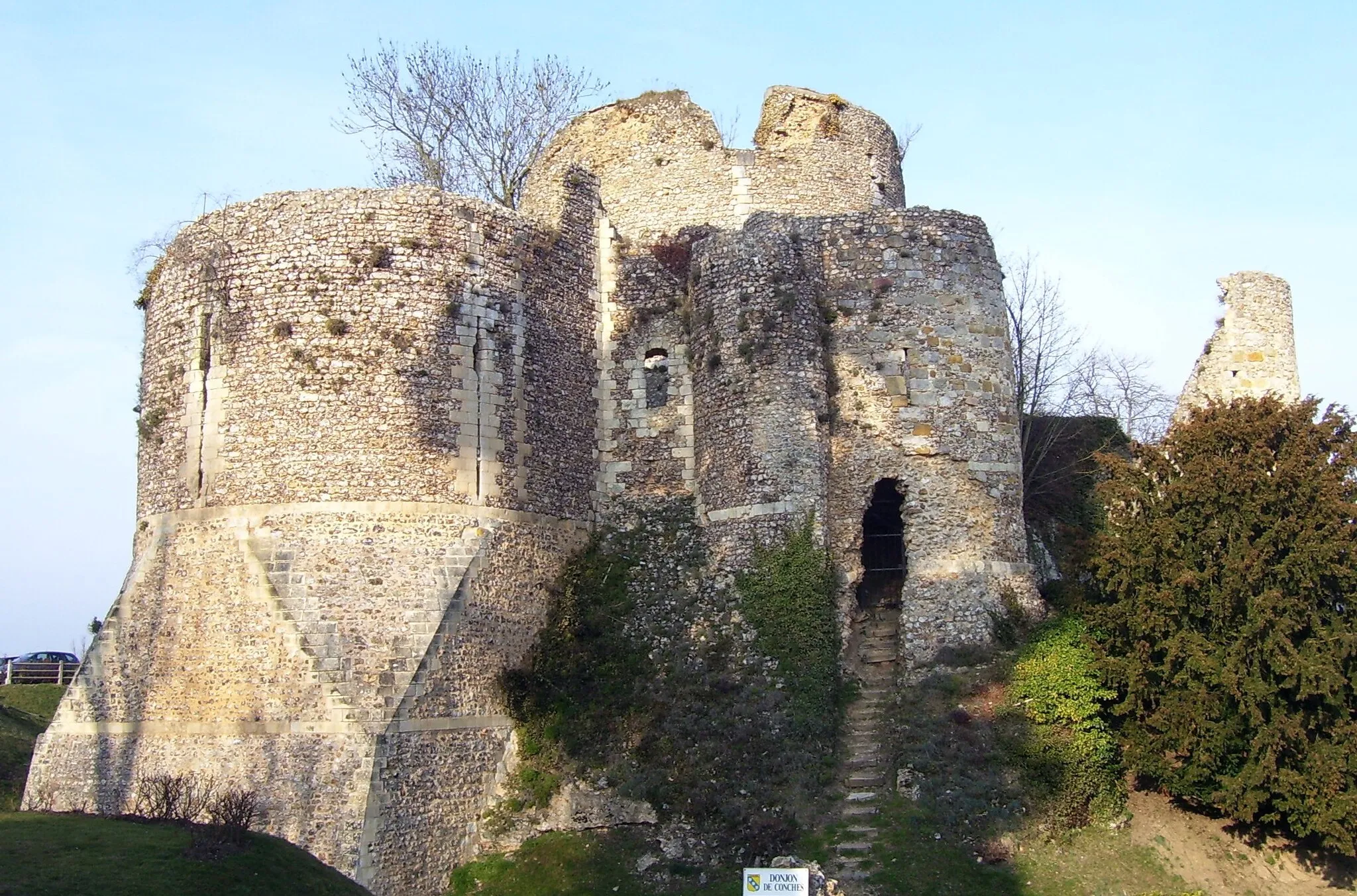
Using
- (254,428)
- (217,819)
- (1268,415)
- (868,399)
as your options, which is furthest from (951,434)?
(217,819)

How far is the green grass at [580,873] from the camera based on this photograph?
55.7 ft

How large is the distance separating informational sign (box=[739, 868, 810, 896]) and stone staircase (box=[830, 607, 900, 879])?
259cm

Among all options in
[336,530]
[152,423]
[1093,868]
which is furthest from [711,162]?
[1093,868]

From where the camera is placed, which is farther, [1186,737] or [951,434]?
[951,434]

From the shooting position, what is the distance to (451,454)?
19297mm

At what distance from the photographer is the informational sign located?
13.9 meters

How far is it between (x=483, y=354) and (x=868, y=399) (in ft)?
20.5

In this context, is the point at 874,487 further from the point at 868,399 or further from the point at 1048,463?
the point at 1048,463

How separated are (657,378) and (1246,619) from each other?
9868mm

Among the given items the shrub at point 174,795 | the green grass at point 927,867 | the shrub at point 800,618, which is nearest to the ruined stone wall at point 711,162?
the shrub at point 800,618

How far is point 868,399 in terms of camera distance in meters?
21.4

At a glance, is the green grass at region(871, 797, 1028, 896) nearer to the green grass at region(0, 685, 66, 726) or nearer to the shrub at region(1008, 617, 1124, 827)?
the shrub at region(1008, 617, 1124, 827)

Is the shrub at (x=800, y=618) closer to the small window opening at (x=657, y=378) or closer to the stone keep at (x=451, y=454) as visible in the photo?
the stone keep at (x=451, y=454)

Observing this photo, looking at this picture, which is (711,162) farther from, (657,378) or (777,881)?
(777,881)
